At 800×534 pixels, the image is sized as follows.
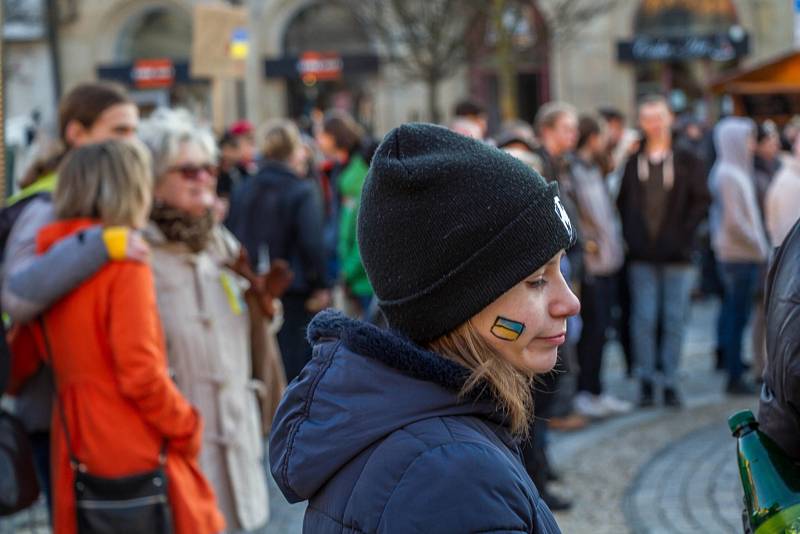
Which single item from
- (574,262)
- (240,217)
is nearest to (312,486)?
(574,262)

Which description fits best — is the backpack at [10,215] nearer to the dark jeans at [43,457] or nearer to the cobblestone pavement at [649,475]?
the dark jeans at [43,457]

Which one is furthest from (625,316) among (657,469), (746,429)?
(746,429)

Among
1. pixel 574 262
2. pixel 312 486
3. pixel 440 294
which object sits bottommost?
pixel 574 262

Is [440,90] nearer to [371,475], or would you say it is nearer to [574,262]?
[574,262]

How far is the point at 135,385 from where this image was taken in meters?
4.03

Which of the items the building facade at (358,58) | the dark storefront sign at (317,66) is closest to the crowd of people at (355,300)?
the building facade at (358,58)

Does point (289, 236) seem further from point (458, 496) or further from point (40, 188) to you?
point (458, 496)

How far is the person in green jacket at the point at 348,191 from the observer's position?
8.63 meters

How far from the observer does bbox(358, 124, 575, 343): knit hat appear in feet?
6.24

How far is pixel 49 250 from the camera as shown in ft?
13.6

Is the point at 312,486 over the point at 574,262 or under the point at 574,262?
over

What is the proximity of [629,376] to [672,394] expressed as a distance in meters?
1.07

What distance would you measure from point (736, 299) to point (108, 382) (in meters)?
5.72

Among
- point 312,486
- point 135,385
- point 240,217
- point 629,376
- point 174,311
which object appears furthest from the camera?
point 629,376
